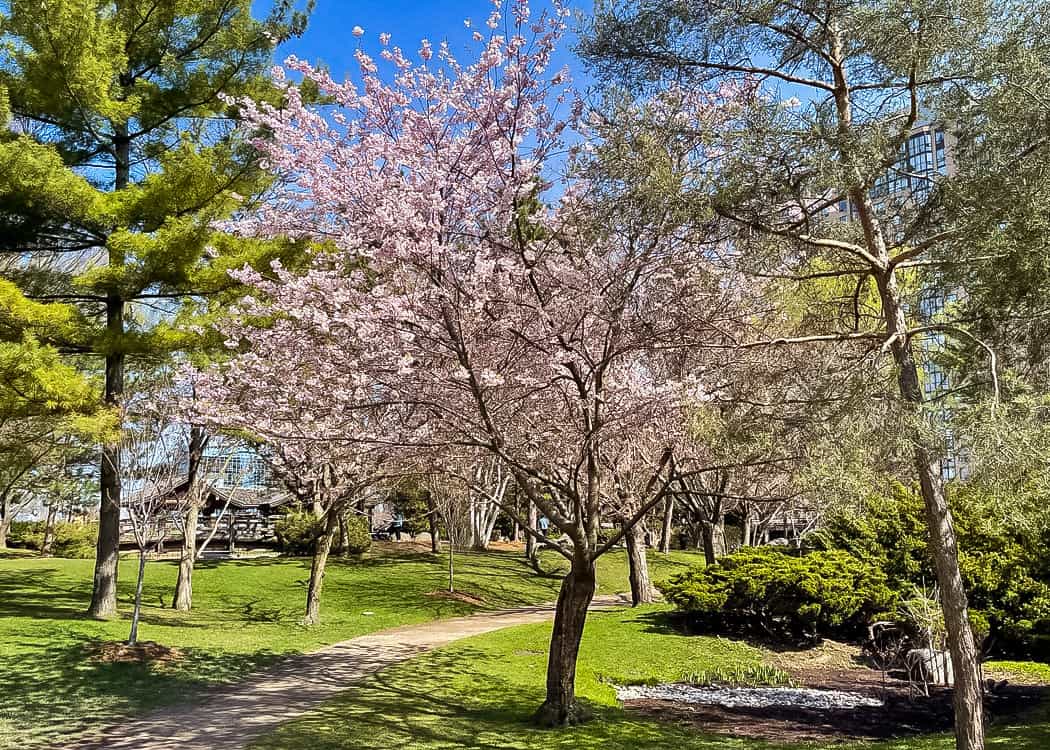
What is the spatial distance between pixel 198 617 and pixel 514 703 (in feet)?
27.1

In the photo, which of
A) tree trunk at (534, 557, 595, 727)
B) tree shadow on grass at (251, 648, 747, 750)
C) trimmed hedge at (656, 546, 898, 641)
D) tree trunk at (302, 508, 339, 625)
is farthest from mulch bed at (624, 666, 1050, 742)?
tree trunk at (302, 508, 339, 625)

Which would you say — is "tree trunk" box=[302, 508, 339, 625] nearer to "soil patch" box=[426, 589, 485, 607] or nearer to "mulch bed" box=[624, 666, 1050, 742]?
"soil patch" box=[426, 589, 485, 607]

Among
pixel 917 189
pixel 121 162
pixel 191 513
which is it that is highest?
pixel 121 162

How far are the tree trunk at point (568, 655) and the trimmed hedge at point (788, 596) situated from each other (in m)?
5.57

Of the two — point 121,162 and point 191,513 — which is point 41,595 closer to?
point 191,513

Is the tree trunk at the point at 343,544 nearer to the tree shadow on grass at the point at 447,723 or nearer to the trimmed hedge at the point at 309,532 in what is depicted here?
the trimmed hedge at the point at 309,532

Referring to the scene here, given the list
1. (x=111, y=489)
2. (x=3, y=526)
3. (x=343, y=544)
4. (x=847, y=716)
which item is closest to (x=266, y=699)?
(x=111, y=489)

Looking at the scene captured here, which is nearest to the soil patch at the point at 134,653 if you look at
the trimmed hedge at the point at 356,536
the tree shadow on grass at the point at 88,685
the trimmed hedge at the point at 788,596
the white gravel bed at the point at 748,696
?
the tree shadow on grass at the point at 88,685

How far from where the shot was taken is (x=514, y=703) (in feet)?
26.2

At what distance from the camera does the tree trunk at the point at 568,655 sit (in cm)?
697

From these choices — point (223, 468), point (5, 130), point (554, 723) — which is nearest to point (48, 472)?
point (223, 468)

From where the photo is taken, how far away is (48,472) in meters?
23.5

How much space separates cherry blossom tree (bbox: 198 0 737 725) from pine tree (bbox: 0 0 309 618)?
4.83 m

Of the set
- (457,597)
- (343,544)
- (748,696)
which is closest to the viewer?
(748,696)
